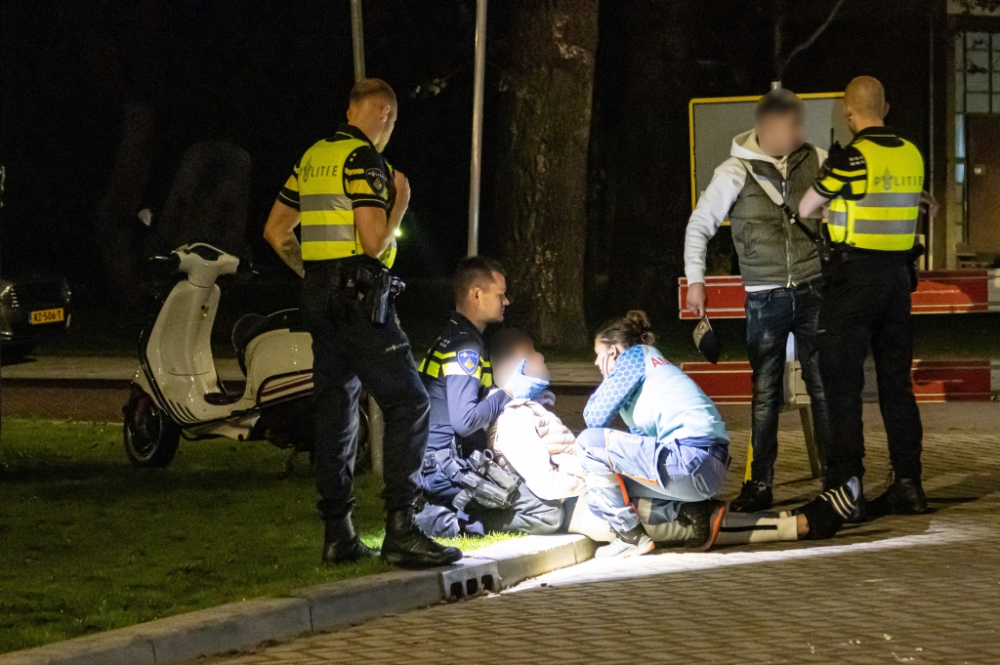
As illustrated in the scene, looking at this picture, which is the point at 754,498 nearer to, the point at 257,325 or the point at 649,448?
the point at 649,448

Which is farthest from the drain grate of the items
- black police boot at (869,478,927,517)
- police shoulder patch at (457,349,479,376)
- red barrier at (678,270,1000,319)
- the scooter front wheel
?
red barrier at (678,270,1000,319)

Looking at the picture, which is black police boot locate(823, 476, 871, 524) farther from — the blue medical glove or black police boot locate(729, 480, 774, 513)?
the blue medical glove

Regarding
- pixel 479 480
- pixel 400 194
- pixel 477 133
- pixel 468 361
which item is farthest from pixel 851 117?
pixel 479 480

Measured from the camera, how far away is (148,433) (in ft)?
32.6

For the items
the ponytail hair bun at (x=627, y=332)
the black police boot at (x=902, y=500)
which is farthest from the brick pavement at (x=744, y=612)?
the ponytail hair bun at (x=627, y=332)

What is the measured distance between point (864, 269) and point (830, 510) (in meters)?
1.25

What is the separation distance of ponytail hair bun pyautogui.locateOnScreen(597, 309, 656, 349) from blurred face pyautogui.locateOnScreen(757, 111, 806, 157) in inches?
49.7

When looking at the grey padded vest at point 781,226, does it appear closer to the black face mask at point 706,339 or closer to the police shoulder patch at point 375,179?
the black face mask at point 706,339

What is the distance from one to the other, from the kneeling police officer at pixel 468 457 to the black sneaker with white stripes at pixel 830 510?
4.02ft

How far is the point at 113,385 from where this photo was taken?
Answer: 14.5 metres

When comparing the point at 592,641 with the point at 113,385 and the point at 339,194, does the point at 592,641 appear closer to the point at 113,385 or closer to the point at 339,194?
the point at 339,194

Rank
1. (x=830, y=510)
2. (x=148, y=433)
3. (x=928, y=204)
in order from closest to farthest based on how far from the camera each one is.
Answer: (x=830, y=510) → (x=928, y=204) → (x=148, y=433)

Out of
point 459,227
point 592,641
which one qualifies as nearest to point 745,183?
point 592,641

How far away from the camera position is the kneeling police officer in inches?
290
